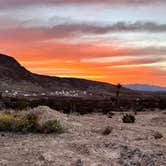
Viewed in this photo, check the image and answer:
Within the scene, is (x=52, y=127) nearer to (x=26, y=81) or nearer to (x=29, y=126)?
(x=29, y=126)

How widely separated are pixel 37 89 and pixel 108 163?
153 m

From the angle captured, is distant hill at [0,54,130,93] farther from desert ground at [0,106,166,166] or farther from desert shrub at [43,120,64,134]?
desert ground at [0,106,166,166]

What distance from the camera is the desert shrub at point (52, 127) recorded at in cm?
2008

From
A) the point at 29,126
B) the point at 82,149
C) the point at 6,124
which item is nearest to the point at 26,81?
the point at 6,124

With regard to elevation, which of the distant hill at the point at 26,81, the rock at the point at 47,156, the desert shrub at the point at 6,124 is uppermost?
the distant hill at the point at 26,81

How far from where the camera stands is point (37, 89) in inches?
6575

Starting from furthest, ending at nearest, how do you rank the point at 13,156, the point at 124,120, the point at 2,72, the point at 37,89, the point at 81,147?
1. the point at 2,72
2. the point at 37,89
3. the point at 124,120
4. the point at 81,147
5. the point at 13,156

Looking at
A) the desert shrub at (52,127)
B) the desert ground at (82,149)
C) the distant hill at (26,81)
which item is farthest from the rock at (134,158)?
the distant hill at (26,81)

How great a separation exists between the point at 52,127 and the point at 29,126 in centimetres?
94

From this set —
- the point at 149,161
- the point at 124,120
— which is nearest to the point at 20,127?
the point at 149,161

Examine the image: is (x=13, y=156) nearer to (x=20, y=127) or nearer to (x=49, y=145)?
(x=49, y=145)

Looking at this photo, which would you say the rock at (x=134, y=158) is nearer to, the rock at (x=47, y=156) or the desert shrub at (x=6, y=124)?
the rock at (x=47, y=156)

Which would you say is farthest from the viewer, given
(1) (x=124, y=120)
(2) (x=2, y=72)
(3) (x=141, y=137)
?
(2) (x=2, y=72)

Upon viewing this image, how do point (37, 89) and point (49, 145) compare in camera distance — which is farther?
point (37, 89)
